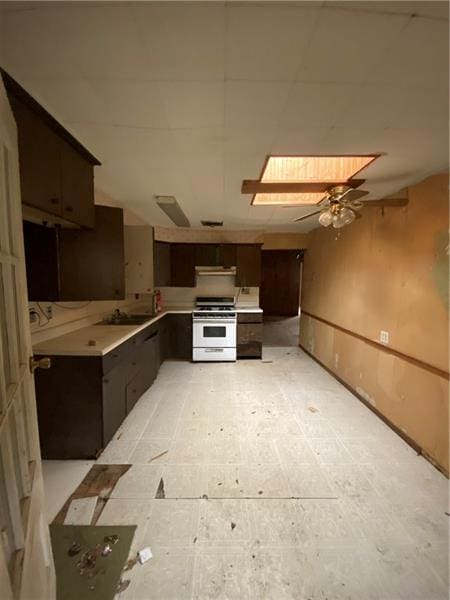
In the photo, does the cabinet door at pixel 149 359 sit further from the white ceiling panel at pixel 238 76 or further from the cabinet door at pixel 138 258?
the white ceiling panel at pixel 238 76

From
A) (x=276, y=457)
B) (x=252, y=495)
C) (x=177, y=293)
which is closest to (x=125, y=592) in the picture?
(x=252, y=495)

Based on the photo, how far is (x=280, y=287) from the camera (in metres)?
9.18

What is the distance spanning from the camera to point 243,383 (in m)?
3.58

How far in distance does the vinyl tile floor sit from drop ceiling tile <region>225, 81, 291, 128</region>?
7.55ft

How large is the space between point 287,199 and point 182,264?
228cm

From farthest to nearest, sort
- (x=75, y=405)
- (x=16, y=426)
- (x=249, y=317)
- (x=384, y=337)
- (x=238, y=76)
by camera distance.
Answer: (x=249, y=317), (x=384, y=337), (x=75, y=405), (x=238, y=76), (x=16, y=426)

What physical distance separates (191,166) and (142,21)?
45.9 inches

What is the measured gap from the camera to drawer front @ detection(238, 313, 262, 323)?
450 centimetres

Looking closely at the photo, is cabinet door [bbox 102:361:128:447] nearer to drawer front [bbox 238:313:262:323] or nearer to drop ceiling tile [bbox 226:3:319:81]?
drop ceiling tile [bbox 226:3:319:81]

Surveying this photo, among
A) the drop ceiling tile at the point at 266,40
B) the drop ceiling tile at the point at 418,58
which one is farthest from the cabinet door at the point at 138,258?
the drop ceiling tile at the point at 418,58

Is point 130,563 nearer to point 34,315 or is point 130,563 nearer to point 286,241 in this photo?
point 34,315

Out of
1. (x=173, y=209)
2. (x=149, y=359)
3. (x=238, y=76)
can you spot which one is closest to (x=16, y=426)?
(x=238, y=76)

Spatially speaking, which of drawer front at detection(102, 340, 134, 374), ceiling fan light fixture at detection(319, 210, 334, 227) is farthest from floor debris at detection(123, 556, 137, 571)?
ceiling fan light fixture at detection(319, 210, 334, 227)

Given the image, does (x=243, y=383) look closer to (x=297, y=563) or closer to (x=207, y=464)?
(x=207, y=464)
